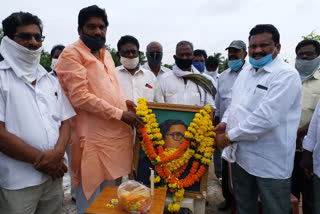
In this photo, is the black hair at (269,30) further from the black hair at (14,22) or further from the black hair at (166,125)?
the black hair at (14,22)

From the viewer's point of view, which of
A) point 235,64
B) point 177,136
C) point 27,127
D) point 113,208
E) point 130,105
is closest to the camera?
point 27,127

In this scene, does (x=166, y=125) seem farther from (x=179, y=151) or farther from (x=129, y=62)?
(x=129, y=62)

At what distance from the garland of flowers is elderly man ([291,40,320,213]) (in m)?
Answer: 1.55

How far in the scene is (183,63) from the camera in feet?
12.5

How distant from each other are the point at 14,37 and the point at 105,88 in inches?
41.7

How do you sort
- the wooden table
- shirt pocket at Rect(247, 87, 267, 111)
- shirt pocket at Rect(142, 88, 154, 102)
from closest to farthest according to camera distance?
the wooden table
shirt pocket at Rect(247, 87, 267, 111)
shirt pocket at Rect(142, 88, 154, 102)

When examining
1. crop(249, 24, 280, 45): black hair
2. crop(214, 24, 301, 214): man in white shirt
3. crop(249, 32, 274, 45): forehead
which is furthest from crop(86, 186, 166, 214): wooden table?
crop(249, 24, 280, 45): black hair

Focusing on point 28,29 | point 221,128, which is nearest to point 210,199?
point 221,128

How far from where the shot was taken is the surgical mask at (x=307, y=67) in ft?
11.6

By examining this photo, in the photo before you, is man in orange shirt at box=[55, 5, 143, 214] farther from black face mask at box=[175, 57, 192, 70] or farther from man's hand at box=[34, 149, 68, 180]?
black face mask at box=[175, 57, 192, 70]

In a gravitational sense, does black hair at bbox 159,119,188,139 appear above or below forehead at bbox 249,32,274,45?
below

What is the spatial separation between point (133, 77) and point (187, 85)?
0.93m

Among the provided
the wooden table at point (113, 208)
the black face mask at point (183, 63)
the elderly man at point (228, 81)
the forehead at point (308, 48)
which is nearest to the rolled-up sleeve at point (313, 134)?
the forehead at point (308, 48)

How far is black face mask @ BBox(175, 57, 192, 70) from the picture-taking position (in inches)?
149
